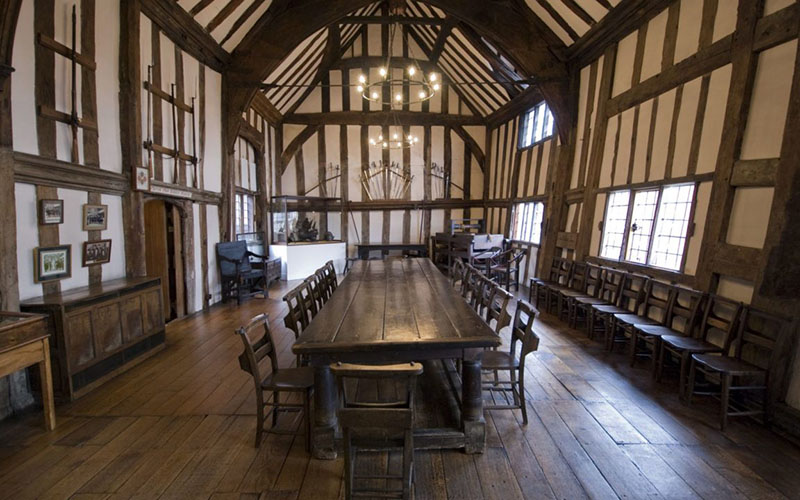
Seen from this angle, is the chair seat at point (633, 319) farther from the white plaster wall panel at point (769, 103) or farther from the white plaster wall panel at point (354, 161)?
the white plaster wall panel at point (354, 161)

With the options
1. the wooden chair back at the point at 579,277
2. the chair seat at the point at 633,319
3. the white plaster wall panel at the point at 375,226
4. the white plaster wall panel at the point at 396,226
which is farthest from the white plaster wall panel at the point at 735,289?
the white plaster wall panel at the point at 375,226

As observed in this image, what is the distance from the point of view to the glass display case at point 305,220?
9.02 metres

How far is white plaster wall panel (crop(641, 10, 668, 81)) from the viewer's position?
4074 mm

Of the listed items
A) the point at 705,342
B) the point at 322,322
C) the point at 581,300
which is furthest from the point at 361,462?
the point at 581,300

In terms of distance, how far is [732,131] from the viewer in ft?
10.1

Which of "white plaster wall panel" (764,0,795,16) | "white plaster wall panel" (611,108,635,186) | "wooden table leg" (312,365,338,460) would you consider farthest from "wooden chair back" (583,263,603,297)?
"wooden table leg" (312,365,338,460)

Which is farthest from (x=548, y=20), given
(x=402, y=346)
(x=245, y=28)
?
(x=402, y=346)

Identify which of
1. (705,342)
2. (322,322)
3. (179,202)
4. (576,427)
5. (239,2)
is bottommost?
(576,427)

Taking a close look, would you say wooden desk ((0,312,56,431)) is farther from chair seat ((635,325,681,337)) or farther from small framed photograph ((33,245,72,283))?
chair seat ((635,325,681,337))

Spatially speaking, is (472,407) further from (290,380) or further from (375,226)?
(375,226)

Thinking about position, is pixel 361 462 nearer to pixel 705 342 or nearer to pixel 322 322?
pixel 322 322

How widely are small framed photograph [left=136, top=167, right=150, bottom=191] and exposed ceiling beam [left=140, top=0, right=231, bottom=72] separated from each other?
188 cm

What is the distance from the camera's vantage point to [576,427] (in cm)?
249

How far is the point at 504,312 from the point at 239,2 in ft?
18.8
